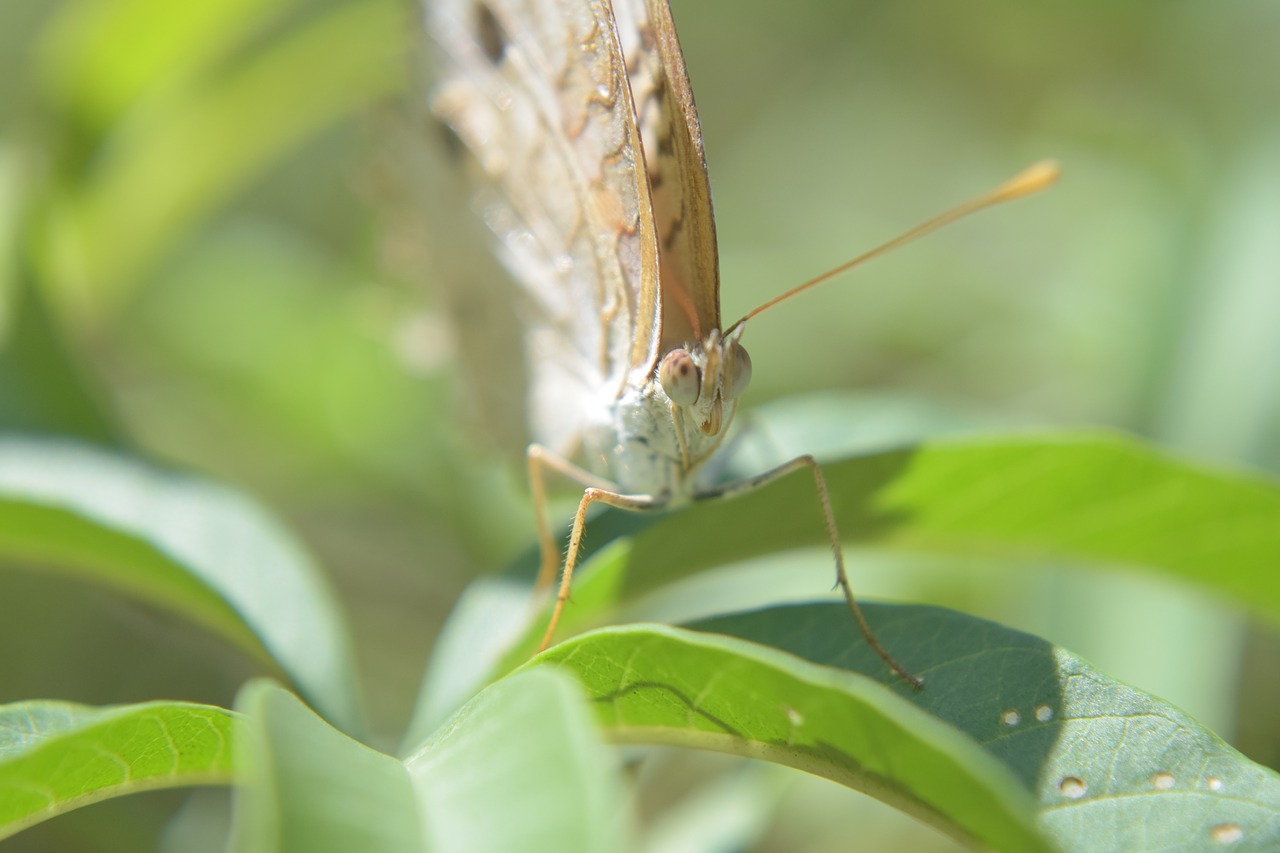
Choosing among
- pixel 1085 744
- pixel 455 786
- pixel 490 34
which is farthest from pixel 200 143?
pixel 1085 744

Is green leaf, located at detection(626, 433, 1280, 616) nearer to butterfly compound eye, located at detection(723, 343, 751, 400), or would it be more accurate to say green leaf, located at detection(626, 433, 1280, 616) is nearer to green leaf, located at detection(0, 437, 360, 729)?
butterfly compound eye, located at detection(723, 343, 751, 400)

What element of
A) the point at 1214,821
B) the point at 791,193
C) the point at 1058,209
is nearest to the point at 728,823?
the point at 1214,821

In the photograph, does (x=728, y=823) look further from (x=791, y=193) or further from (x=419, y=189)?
(x=791, y=193)

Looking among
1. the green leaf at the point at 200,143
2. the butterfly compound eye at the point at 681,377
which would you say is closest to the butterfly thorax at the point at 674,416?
the butterfly compound eye at the point at 681,377

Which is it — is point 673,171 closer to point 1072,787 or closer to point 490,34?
point 490,34

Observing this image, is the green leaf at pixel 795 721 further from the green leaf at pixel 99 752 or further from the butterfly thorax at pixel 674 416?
the butterfly thorax at pixel 674 416

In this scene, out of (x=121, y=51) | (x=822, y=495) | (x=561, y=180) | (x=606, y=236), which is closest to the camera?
(x=822, y=495)

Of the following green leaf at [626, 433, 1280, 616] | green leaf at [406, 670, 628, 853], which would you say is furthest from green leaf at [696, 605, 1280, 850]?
green leaf at [406, 670, 628, 853]
